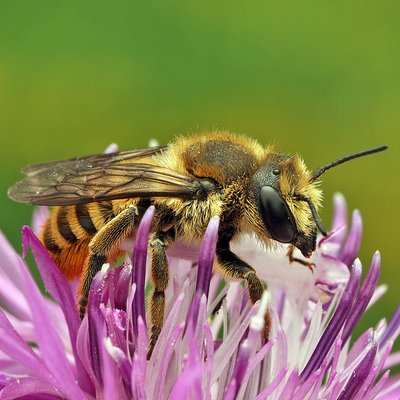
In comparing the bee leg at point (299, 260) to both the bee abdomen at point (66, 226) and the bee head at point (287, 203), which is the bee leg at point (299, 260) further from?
the bee abdomen at point (66, 226)

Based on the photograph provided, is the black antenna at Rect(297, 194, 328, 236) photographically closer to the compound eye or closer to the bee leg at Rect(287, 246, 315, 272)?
→ the compound eye

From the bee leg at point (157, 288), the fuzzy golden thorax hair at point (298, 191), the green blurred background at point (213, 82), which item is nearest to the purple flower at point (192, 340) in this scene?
the bee leg at point (157, 288)

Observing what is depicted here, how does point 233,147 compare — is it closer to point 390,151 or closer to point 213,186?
point 213,186

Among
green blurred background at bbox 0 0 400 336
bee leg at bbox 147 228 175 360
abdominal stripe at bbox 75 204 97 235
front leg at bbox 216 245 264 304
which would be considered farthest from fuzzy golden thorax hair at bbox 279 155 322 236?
green blurred background at bbox 0 0 400 336

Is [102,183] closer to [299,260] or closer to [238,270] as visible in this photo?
[238,270]

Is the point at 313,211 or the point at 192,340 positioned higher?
the point at 313,211

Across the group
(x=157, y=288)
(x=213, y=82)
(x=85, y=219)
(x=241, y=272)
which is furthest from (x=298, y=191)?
(x=213, y=82)

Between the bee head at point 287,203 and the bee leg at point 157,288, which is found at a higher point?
the bee head at point 287,203

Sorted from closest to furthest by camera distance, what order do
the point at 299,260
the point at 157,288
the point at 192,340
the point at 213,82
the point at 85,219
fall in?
1. the point at 192,340
2. the point at 157,288
3. the point at 85,219
4. the point at 299,260
5. the point at 213,82
